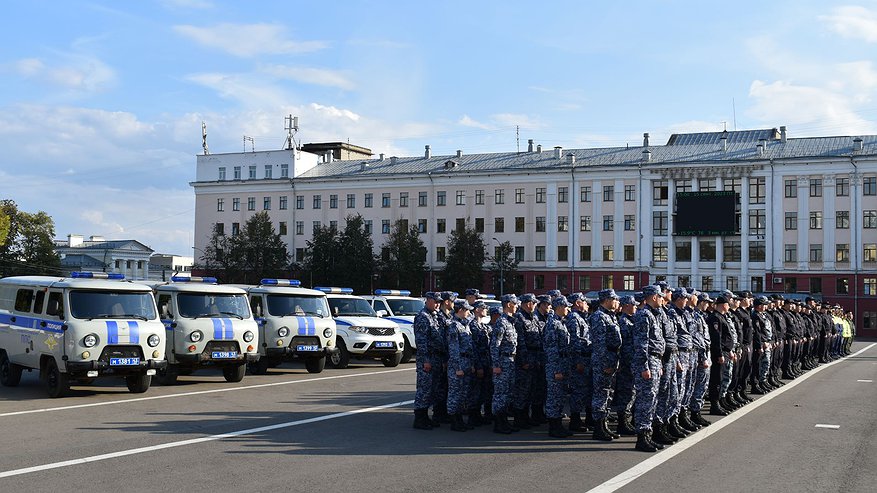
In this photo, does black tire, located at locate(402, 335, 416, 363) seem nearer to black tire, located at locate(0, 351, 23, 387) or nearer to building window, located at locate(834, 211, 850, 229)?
black tire, located at locate(0, 351, 23, 387)

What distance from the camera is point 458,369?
12.6 meters

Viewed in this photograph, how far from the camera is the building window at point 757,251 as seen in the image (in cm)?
6775

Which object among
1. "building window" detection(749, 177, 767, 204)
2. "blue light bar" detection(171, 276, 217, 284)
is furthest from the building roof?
"blue light bar" detection(171, 276, 217, 284)

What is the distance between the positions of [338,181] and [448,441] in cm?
7064

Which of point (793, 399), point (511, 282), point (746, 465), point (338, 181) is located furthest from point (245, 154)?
point (746, 465)

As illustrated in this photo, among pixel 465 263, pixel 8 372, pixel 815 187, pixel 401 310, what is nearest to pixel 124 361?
pixel 8 372

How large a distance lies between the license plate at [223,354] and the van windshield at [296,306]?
9.59 feet

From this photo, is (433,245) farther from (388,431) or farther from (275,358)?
(388,431)

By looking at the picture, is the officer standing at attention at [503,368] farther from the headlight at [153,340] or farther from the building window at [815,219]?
the building window at [815,219]

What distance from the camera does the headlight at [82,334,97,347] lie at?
15742mm

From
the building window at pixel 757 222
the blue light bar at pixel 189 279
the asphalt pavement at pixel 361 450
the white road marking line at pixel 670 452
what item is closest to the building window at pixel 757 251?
the building window at pixel 757 222

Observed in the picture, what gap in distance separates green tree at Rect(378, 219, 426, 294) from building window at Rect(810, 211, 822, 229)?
30.0 metres

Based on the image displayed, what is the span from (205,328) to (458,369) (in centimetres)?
775

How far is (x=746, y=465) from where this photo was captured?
10.3 metres
